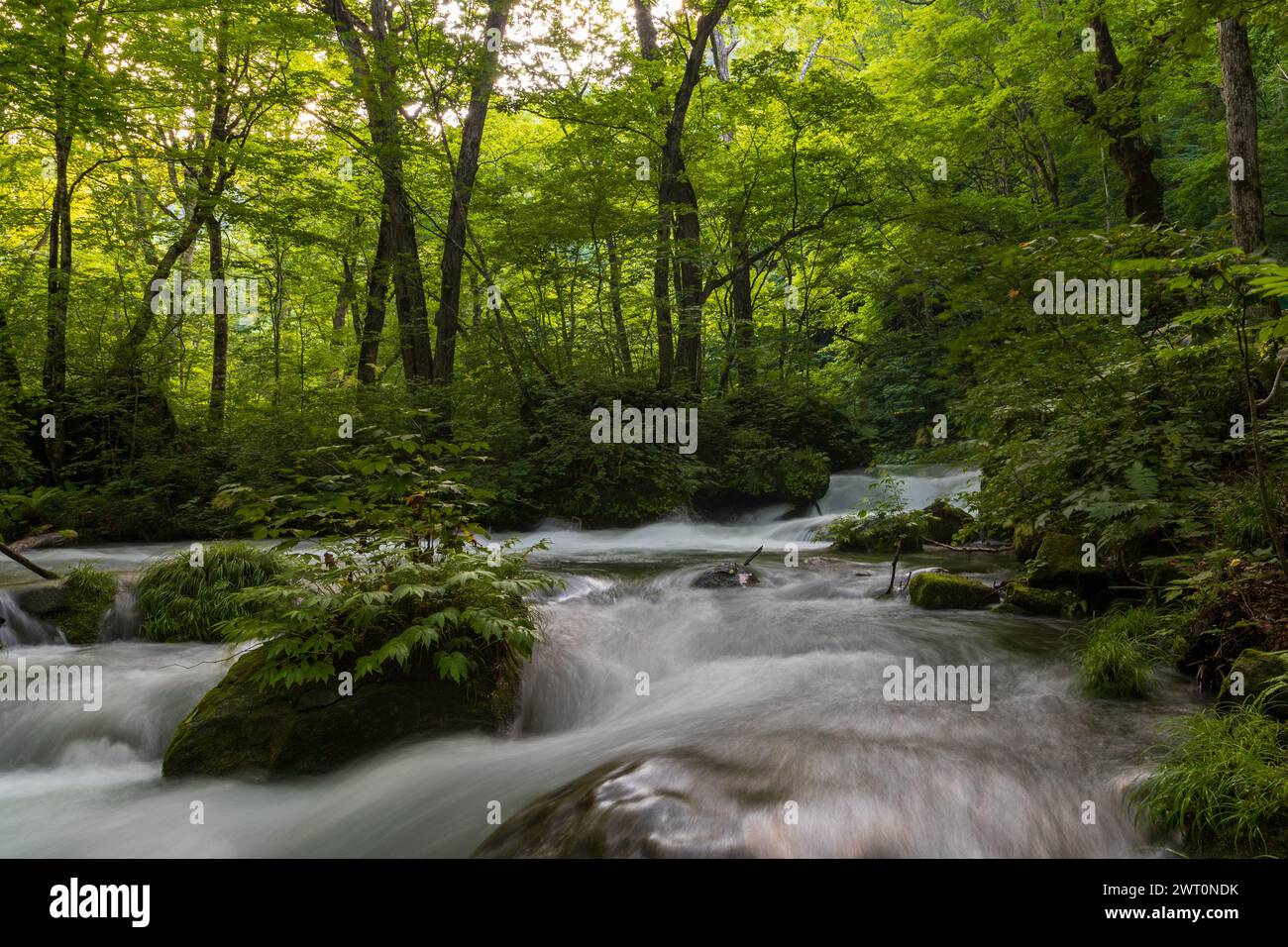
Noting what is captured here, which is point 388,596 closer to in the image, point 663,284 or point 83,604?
point 83,604

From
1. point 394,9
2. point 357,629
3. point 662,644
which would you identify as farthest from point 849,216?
point 357,629

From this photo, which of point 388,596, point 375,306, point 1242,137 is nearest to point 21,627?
point 388,596

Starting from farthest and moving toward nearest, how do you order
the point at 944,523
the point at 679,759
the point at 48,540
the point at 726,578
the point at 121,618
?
the point at 944,523, the point at 48,540, the point at 726,578, the point at 121,618, the point at 679,759

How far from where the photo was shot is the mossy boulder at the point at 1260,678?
11.4 feet

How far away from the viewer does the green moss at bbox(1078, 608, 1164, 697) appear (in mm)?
4301

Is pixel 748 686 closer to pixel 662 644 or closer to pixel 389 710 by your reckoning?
pixel 662 644

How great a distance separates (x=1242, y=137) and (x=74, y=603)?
1290 cm

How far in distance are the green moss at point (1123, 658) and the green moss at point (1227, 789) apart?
2.91ft

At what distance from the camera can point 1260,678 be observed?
3.60 m

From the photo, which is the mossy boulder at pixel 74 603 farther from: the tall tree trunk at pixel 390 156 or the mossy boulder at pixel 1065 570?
the mossy boulder at pixel 1065 570

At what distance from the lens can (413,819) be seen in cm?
368

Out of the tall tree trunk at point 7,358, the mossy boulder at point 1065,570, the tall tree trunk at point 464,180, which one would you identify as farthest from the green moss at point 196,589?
the tall tree trunk at point 464,180
